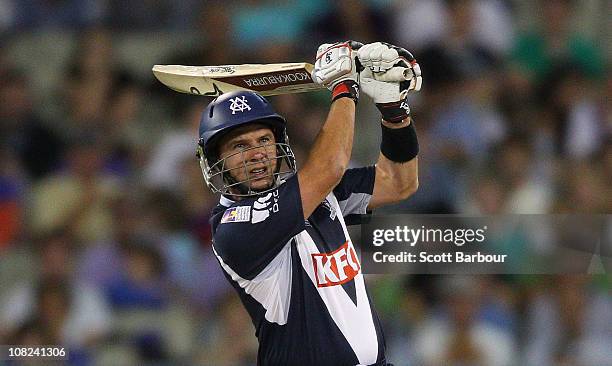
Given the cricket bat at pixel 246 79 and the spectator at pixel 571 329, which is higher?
the cricket bat at pixel 246 79

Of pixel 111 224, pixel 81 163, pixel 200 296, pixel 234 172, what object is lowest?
pixel 200 296

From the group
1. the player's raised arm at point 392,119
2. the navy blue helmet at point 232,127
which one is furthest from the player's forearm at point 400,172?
the navy blue helmet at point 232,127

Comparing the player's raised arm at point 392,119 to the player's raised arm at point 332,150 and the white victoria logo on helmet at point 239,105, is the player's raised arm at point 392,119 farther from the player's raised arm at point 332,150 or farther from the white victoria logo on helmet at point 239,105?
the white victoria logo on helmet at point 239,105

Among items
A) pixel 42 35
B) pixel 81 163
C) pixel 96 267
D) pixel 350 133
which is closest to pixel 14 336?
pixel 96 267

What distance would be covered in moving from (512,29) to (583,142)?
838mm

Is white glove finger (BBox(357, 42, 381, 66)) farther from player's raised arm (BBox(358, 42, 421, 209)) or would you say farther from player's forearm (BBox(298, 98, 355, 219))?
player's forearm (BBox(298, 98, 355, 219))

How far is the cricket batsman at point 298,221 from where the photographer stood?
107 inches

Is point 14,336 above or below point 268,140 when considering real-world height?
below

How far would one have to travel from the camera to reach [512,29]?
565 centimetres

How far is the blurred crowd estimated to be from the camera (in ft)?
17.9

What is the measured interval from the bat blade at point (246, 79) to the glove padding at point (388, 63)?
0.42 metres

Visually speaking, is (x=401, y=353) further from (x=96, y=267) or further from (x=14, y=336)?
(x=14, y=336)

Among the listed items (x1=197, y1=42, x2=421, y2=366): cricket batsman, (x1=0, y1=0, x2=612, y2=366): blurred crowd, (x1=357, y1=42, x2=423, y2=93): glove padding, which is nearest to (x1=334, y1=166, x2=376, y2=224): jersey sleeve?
(x1=197, y1=42, x2=421, y2=366): cricket batsman

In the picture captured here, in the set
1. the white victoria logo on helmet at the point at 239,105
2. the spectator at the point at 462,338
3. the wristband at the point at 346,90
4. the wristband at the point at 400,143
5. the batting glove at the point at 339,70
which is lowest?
the spectator at the point at 462,338
